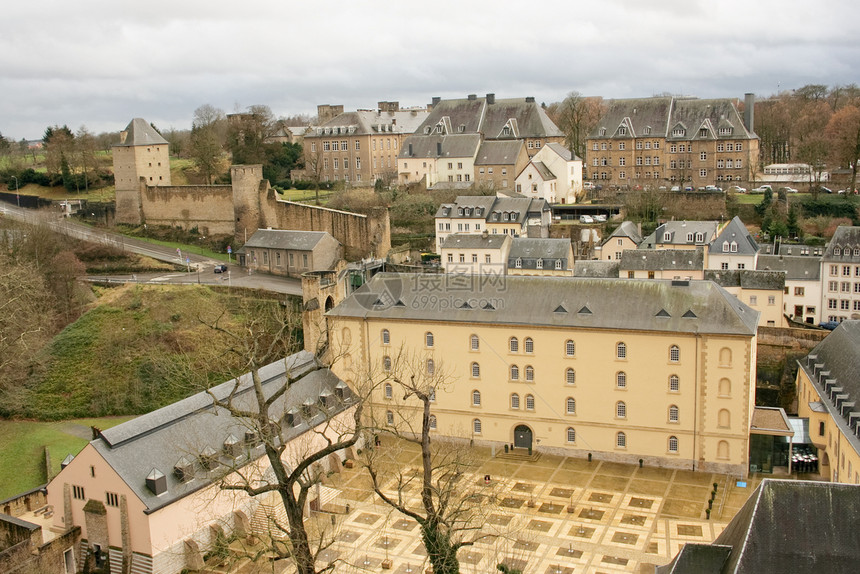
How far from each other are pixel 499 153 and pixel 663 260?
870 inches

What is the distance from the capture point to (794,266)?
4488 cm

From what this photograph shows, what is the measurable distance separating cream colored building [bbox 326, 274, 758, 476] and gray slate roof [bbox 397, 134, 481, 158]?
101 ft

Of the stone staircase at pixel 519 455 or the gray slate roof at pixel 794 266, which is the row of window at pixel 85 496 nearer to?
the stone staircase at pixel 519 455

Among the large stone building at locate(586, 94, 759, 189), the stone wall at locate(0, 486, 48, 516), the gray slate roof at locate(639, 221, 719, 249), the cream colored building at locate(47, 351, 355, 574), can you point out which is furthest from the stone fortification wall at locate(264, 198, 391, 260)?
the stone wall at locate(0, 486, 48, 516)

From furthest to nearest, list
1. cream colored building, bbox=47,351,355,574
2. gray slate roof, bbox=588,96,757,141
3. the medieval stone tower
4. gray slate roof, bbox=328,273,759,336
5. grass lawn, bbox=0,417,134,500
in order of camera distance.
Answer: gray slate roof, bbox=588,96,757,141 < the medieval stone tower < grass lawn, bbox=0,417,134,500 < gray slate roof, bbox=328,273,759,336 < cream colored building, bbox=47,351,355,574

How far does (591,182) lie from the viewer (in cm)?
6631

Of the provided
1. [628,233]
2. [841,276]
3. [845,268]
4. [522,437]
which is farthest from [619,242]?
[522,437]

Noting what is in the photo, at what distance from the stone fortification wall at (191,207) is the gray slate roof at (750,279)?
3299 cm

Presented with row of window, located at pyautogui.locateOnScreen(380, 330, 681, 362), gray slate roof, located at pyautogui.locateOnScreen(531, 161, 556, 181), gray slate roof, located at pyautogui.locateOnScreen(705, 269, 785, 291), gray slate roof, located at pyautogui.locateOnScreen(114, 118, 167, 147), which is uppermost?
gray slate roof, located at pyautogui.locateOnScreen(114, 118, 167, 147)

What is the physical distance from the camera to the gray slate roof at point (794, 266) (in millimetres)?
44219

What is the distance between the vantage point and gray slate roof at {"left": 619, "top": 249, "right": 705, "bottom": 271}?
44844 millimetres

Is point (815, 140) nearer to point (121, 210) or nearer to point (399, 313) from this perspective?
point (399, 313)

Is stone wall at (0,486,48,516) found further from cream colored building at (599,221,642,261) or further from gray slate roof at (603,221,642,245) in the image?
gray slate roof at (603,221,642,245)

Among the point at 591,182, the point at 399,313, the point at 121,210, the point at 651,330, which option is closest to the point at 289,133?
the point at 121,210
